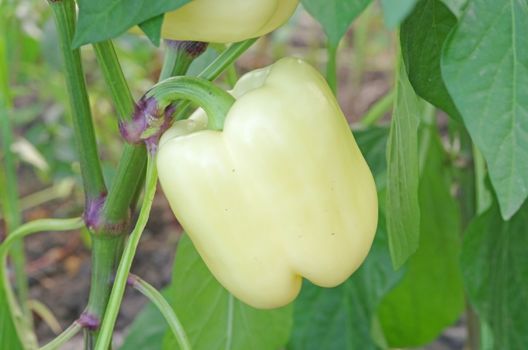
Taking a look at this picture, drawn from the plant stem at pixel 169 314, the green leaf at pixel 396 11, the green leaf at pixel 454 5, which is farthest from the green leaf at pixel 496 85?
the plant stem at pixel 169 314

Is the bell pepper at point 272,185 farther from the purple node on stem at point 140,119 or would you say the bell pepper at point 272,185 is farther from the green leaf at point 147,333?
the green leaf at point 147,333

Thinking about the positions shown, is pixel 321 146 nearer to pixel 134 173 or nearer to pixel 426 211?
pixel 134 173

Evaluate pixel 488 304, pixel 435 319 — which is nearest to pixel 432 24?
pixel 488 304

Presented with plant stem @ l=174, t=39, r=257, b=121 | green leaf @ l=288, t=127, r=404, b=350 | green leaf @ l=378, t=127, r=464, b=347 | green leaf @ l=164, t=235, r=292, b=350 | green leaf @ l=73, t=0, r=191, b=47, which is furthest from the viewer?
green leaf @ l=378, t=127, r=464, b=347

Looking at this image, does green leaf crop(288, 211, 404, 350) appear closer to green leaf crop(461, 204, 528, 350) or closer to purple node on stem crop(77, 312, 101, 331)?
green leaf crop(461, 204, 528, 350)

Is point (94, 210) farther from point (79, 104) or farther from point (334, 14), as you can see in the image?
point (334, 14)

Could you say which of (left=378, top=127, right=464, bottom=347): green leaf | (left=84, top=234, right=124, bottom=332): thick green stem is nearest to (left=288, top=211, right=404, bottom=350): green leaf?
(left=378, top=127, right=464, bottom=347): green leaf
